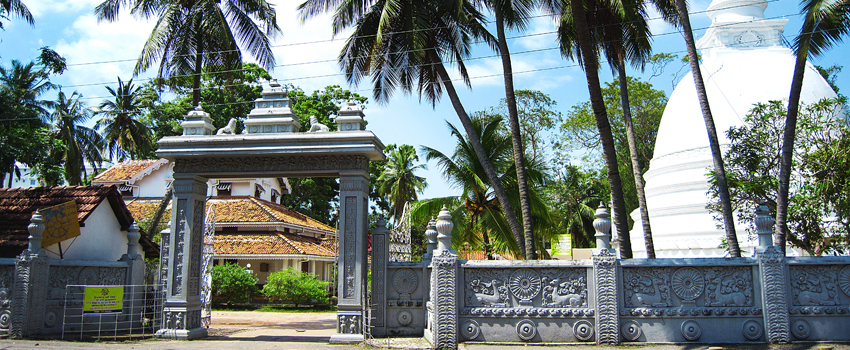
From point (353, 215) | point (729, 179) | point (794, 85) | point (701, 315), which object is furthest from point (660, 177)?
point (353, 215)

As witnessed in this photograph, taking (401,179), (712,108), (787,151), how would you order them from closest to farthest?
1. (787,151)
2. (712,108)
3. (401,179)

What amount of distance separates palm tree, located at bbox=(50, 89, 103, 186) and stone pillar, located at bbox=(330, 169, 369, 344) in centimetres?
2561

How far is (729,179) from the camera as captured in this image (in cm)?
1082

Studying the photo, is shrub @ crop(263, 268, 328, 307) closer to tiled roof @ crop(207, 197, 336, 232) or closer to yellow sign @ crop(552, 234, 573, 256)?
tiled roof @ crop(207, 197, 336, 232)

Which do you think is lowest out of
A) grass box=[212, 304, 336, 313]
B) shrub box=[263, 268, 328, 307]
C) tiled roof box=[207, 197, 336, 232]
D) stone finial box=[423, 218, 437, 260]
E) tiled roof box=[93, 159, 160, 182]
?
grass box=[212, 304, 336, 313]

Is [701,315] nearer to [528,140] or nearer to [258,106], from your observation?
[258,106]

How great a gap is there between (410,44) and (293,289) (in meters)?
12.9

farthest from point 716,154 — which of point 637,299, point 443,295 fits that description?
point 443,295

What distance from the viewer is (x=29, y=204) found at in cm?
1204

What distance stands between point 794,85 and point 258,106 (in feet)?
30.6

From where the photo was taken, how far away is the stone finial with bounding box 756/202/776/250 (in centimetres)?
846

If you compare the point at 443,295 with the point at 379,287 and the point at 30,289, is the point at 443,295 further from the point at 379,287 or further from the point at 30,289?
the point at 30,289

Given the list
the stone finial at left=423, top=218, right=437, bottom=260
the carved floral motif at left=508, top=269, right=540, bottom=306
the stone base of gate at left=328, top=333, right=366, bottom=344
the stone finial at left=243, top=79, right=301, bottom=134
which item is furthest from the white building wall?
the carved floral motif at left=508, top=269, right=540, bottom=306

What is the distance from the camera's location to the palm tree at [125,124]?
28562 millimetres
